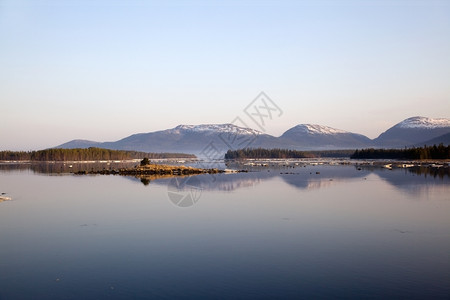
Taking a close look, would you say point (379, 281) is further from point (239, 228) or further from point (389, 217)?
point (389, 217)

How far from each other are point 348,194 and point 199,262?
20.4 meters

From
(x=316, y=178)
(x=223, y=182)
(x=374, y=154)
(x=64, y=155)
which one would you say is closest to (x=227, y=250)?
(x=223, y=182)

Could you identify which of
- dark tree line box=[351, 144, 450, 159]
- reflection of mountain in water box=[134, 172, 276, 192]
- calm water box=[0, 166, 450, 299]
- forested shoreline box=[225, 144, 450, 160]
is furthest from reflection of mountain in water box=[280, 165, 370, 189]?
forested shoreline box=[225, 144, 450, 160]

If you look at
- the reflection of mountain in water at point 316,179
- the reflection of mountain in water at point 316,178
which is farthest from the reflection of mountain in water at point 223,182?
the reflection of mountain in water at point 316,178

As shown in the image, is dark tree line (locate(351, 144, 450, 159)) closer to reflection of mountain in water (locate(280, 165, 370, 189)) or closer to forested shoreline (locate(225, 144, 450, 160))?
forested shoreline (locate(225, 144, 450, 160))

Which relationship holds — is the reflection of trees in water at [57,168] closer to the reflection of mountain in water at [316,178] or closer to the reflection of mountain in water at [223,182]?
the reflection of mountain in water at [223,182]

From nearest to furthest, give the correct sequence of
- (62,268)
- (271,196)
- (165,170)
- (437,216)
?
(62,268), (437,216), (271,196), (165,170)

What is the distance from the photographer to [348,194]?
31375 mm

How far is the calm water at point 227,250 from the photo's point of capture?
1123 cm

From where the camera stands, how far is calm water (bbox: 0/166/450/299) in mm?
11234

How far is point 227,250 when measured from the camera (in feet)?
49.0

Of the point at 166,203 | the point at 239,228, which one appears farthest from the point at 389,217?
the point at 166,203

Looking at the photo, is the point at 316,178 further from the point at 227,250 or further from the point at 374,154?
the point at 374,154

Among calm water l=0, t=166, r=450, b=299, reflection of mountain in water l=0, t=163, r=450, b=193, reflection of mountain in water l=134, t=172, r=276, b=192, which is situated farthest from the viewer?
reflection of mountain in water l=0, t=163, r=450, b=193
